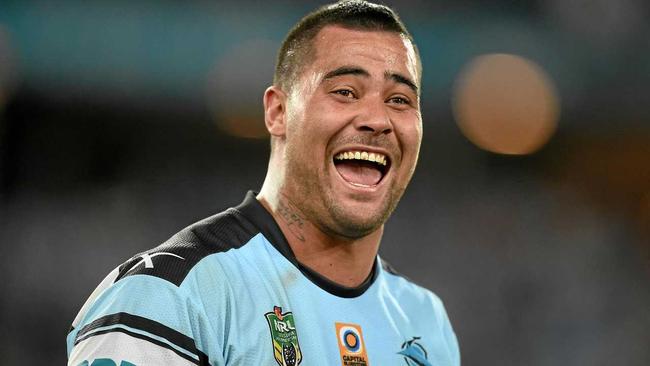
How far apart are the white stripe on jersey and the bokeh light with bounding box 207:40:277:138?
4188 millimetres

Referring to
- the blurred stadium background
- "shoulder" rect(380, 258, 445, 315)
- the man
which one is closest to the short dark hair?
the man

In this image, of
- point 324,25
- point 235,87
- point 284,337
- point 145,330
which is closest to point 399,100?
point 324,25

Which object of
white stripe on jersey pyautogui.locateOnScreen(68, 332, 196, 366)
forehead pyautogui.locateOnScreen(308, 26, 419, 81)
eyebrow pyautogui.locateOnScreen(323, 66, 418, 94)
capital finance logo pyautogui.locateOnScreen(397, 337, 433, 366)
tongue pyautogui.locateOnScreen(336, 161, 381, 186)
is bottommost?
white stripe on jersey pyautogui.locateOnScreen(68, 332, 196, 366)

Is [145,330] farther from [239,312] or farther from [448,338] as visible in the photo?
[448,338]

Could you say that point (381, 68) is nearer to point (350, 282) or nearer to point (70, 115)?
point (350, 282)

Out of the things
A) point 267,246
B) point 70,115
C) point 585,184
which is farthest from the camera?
point 585,184

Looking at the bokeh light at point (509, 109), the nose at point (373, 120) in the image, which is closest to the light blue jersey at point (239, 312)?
the nose at point (373, 120)

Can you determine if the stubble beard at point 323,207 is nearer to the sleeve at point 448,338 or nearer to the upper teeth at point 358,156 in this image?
the upper teeth at point 358,156

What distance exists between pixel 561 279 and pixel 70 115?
3.56 meters

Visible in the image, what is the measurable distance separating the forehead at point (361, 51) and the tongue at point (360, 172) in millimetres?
245

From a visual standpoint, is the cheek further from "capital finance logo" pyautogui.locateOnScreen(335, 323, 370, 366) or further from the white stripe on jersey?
the white stripe on jersey

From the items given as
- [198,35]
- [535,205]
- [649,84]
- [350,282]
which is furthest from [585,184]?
[350,282]

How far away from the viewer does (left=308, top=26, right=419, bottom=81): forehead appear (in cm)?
206

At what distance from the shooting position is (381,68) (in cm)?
206
